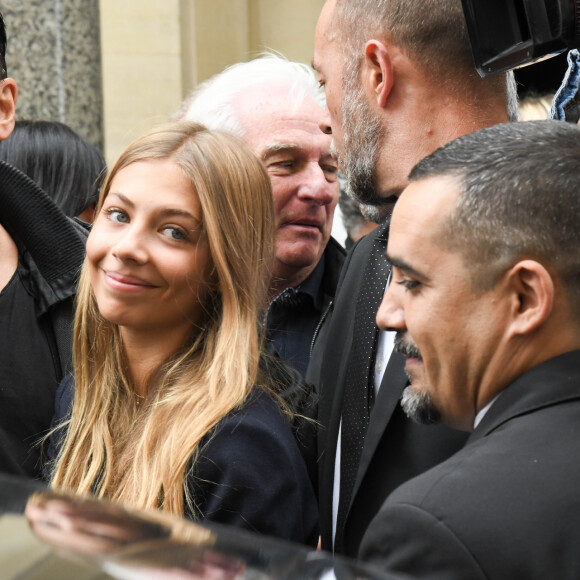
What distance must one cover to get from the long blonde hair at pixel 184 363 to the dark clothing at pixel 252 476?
0.10 ft

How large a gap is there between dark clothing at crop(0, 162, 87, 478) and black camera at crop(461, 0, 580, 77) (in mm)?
1236

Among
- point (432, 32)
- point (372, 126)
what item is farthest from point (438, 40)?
point (372, 126)

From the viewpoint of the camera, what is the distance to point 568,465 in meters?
1.50

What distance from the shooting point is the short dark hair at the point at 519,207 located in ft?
5.51

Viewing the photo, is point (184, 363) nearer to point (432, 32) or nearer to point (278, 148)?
point (432, 32)

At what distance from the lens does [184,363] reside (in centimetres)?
238

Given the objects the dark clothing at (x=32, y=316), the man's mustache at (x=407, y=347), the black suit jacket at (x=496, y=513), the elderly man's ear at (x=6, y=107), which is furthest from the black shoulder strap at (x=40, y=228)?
the black suit jacket at (x=496, y=513)

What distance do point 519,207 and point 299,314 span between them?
1.79m

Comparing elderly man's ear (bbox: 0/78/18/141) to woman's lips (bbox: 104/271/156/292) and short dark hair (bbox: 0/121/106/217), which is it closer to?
woman's lips (bbox: 104/271/156/292)

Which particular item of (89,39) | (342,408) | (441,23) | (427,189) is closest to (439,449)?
(342,408)

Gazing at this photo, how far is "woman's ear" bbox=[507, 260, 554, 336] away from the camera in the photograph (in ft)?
5.43

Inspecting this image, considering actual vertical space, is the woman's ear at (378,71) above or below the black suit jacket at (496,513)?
above

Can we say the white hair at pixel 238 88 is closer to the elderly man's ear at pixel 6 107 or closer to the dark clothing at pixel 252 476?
the elderly man's ear at pixel 6 107

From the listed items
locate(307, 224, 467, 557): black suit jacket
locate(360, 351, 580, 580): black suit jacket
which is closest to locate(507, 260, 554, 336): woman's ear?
locate(360, 351, 580, 580): black suit jacket
